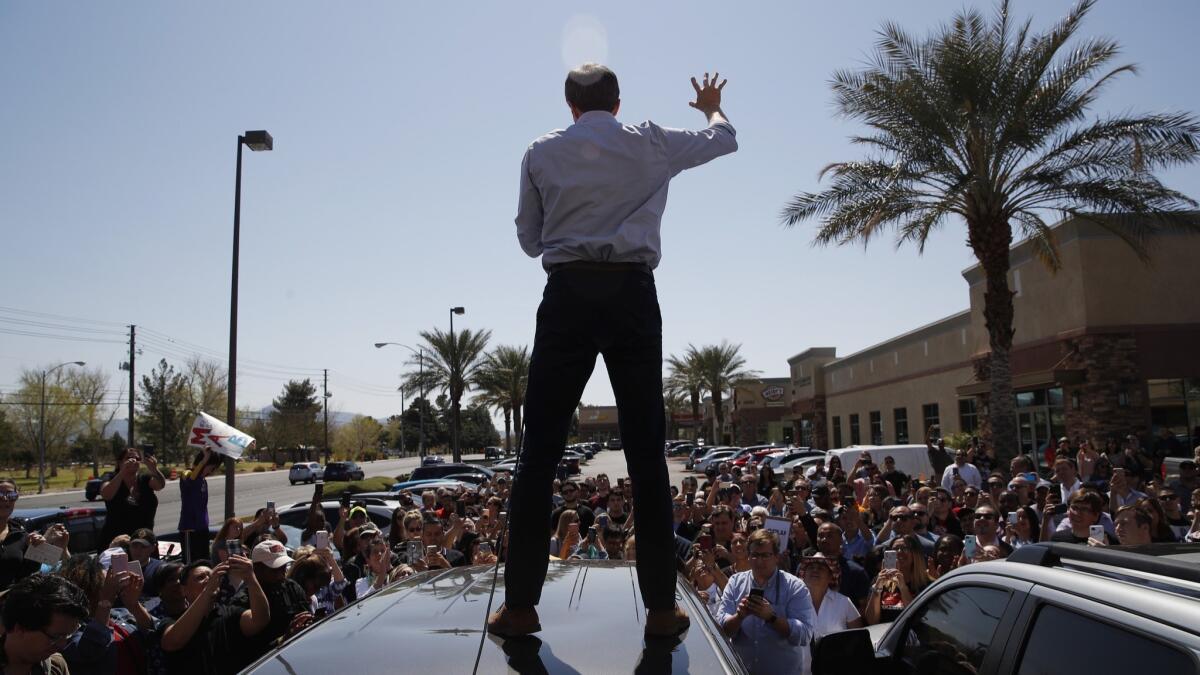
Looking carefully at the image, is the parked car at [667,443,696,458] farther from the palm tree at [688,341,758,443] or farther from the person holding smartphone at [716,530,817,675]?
the person holding smartphone at [716,530,817,675]

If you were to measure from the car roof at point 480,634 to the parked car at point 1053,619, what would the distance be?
3.15 feet

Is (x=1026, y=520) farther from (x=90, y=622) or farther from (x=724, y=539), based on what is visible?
(x=90, y=622)

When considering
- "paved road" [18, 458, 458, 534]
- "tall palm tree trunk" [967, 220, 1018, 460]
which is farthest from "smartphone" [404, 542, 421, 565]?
"paved road" [18, 458, 458, 534]

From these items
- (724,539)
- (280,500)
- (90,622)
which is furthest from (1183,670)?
(280,500)

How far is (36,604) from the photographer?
3.60 metres

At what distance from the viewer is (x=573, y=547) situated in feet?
27.5

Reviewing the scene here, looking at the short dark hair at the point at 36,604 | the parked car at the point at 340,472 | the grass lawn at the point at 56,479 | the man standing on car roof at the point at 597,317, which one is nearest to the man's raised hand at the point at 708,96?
the man standing on car roof at the point at 597,317

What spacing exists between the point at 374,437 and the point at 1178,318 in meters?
83.5

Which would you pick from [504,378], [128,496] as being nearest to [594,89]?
[128,496]

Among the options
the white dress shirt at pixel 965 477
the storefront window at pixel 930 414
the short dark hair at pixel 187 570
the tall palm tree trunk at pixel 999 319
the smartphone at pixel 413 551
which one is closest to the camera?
the smartphone at pixel 413 551

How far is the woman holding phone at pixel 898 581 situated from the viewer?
20.9ft

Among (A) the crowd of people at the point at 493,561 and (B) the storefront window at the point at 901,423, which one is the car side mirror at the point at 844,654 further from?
(B) the storefront window at the point at 901,423

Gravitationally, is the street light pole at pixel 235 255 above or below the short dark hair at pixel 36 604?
above

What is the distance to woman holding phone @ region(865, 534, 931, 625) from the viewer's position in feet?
20.9
